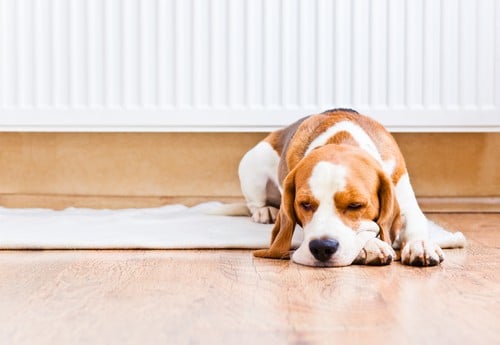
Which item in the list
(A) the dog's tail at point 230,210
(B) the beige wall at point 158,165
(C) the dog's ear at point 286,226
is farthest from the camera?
(B) the beige wall at point 158,165

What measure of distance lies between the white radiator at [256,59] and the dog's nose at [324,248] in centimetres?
95

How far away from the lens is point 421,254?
1.59 m

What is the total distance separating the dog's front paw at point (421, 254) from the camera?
62.6 inches

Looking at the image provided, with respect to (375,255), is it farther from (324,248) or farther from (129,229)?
(129,229)

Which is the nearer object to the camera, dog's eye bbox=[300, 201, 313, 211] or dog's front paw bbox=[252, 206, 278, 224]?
dog's eye bbox=[300, 201, 313, 211]

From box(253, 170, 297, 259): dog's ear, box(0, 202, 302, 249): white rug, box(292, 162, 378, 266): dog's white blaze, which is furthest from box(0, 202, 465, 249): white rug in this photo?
box(292, 162, 378, 266): dog's white blaze

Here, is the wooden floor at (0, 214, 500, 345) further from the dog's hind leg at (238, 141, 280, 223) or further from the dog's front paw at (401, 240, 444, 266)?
the dog's hind leg at (238, 141, 280, 223)

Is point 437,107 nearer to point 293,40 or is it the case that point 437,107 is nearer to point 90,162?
point 293,40

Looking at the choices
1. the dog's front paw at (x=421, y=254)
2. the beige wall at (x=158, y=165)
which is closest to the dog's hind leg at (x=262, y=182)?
the beige wall at (x=158, y=165)

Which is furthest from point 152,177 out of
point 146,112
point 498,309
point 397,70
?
point 498,309

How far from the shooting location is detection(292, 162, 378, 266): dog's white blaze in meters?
1.53

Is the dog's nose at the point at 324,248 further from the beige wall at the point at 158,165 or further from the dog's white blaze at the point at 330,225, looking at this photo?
the beige wall at the point at 158,165

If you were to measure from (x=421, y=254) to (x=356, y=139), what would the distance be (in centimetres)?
34

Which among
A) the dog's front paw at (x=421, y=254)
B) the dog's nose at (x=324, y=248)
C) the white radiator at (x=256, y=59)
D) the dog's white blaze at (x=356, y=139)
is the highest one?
the white radiator at (x=256, y=59)
